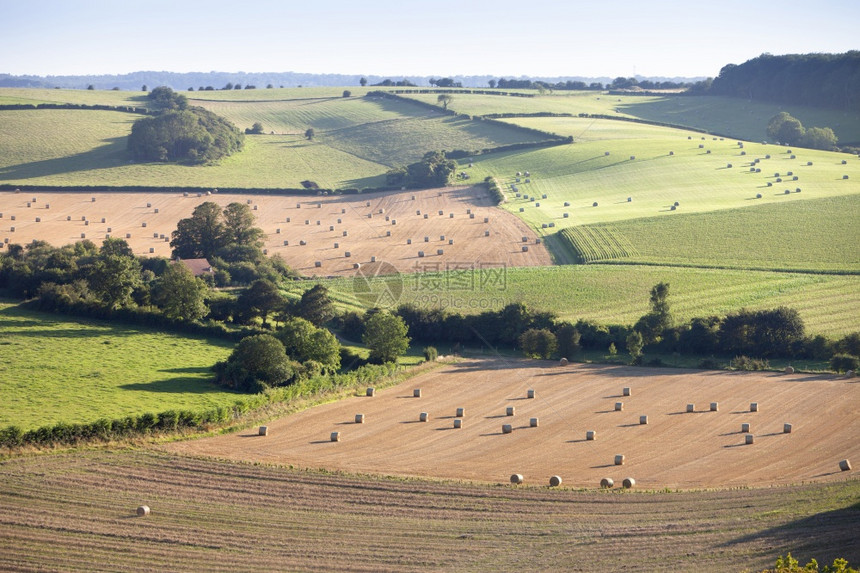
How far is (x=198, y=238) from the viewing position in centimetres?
9381

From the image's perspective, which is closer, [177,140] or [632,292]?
[632,292]

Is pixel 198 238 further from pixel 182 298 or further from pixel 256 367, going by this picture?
pixel 256 367

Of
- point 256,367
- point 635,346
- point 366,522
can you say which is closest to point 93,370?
point 256,367

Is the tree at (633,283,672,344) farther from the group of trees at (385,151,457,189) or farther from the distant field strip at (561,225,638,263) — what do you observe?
the group of trees at (385,151,457,189)

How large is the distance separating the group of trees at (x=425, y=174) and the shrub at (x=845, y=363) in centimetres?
7590

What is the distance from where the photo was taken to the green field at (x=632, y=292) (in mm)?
73375

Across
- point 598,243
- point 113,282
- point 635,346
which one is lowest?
point 635,346

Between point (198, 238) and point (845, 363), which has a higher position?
point (198, 238)

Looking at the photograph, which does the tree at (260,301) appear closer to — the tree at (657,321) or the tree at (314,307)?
the tree at (314,307)

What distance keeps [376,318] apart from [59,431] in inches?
983

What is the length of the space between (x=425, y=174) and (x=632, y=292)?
190 feet

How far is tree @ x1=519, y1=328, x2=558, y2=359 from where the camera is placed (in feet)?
218

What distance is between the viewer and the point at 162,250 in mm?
98875

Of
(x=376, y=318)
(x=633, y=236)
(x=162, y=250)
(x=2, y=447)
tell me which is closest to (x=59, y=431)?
(x=2, y=447)
